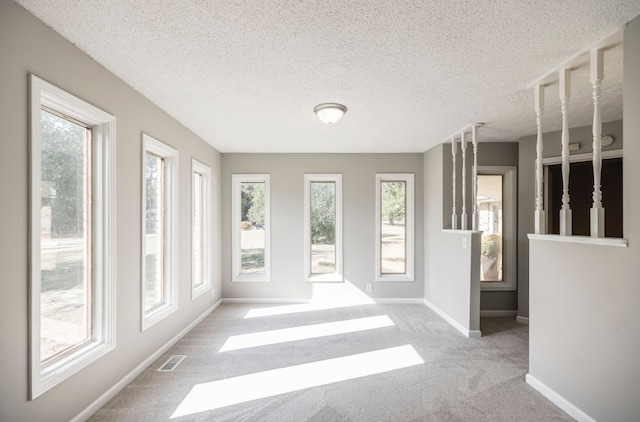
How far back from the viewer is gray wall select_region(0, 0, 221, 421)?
1713 mm

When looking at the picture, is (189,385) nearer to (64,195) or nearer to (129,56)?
(64,195)

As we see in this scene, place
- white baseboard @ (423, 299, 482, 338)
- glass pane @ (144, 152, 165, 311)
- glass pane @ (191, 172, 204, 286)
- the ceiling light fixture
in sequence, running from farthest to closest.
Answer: glass pane @ (191, 172, 204, 286), white baseboard @ (423, 299, 482, 338), glass pane @ (144, 152, 165, 311), the ceiling light fixture

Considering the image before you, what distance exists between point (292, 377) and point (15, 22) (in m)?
3.13

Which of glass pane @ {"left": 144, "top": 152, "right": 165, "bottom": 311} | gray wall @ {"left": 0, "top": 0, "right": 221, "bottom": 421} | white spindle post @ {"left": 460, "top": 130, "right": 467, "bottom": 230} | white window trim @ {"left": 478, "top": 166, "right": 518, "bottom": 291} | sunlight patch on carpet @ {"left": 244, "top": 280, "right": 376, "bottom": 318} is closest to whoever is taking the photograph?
gray wall @ {"left": 0, "top": 0, "right": 221, "bottom": 421}

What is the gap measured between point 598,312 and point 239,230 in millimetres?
4852

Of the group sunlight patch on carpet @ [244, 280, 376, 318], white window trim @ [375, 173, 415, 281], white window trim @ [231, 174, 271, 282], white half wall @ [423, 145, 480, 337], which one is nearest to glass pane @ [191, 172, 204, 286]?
white window trim @ [231, 174, 271, 282]

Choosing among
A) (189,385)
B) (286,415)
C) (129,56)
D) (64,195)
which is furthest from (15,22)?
(286,415)

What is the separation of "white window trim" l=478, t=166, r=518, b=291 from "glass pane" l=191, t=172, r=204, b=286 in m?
4.27

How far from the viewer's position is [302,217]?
5.65 meters

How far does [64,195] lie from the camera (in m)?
2.27

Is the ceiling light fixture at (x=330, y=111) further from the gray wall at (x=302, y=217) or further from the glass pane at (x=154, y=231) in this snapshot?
the gray wall at (x=302, y=217)

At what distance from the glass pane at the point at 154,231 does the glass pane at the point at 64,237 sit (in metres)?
0.76

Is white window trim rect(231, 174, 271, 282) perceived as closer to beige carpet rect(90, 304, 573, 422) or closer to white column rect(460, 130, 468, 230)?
beige carpet rect(90, 304, 573, 422)

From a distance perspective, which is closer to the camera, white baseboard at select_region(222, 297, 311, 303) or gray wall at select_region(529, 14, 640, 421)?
gray wall at select_region(529, 14, 640, 421)
